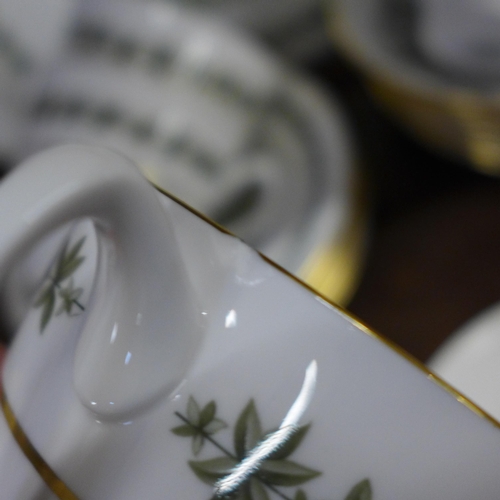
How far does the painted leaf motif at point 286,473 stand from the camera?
0.40 ft

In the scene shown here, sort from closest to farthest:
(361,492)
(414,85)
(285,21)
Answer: (361,492) < (414,85) < (285,21)

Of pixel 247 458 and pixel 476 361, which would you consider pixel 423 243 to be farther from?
pixel 247 458

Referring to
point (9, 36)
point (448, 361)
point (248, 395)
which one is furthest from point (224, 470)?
point (9, 36)

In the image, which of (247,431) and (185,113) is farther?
(185,113)

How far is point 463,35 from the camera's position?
25 centimetres

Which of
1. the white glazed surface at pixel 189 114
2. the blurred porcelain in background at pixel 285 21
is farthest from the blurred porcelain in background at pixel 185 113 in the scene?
the blurred porcelain in background at pixel 285 21

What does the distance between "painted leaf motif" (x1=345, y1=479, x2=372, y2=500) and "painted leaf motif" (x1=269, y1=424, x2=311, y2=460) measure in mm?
15

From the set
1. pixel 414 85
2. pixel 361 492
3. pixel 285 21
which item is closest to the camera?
pixel 361 492

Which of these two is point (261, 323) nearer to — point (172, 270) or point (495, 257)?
point (172, 270)

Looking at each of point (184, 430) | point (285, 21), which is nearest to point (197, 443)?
point (184, 430)

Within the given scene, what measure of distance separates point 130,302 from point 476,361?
0.18 metres

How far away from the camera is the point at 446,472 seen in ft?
0.39

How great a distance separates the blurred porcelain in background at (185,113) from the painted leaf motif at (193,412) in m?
0.17

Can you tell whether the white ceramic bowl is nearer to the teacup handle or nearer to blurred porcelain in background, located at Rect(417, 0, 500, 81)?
blurred porcelain in background, located at Rect(417, 0, 500, 81)
